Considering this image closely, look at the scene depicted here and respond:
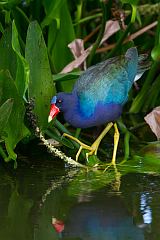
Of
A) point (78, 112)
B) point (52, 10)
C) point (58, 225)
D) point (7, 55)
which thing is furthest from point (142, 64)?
point (58, 225)

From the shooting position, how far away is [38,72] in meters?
4.34

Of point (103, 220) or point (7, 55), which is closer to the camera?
point (103, 220)

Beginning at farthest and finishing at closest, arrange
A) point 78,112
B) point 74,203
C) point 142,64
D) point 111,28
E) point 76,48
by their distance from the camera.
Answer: point 111,28, point 76,48, point 142,64, point 78,112, point 74,203

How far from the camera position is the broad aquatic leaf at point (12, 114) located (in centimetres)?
402

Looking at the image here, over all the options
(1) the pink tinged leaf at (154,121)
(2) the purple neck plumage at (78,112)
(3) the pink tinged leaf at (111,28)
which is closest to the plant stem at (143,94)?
(3) the pink tinged leaf at (111,28)

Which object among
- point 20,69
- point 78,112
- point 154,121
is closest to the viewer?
point 20,69

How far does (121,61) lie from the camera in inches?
188

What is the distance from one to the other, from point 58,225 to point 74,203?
33 cm

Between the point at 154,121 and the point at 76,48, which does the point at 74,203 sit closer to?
the point at 154,121

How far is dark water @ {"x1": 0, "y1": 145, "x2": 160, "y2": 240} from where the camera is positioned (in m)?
3.36

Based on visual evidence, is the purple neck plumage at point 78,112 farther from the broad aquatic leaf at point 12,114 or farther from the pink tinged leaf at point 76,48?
the pink tinged leaf at point 76,48

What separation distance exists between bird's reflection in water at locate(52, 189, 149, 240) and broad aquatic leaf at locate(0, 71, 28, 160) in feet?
1.90

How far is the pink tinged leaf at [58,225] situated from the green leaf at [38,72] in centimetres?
94

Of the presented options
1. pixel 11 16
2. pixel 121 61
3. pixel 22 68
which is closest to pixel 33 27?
pixel 22 68
